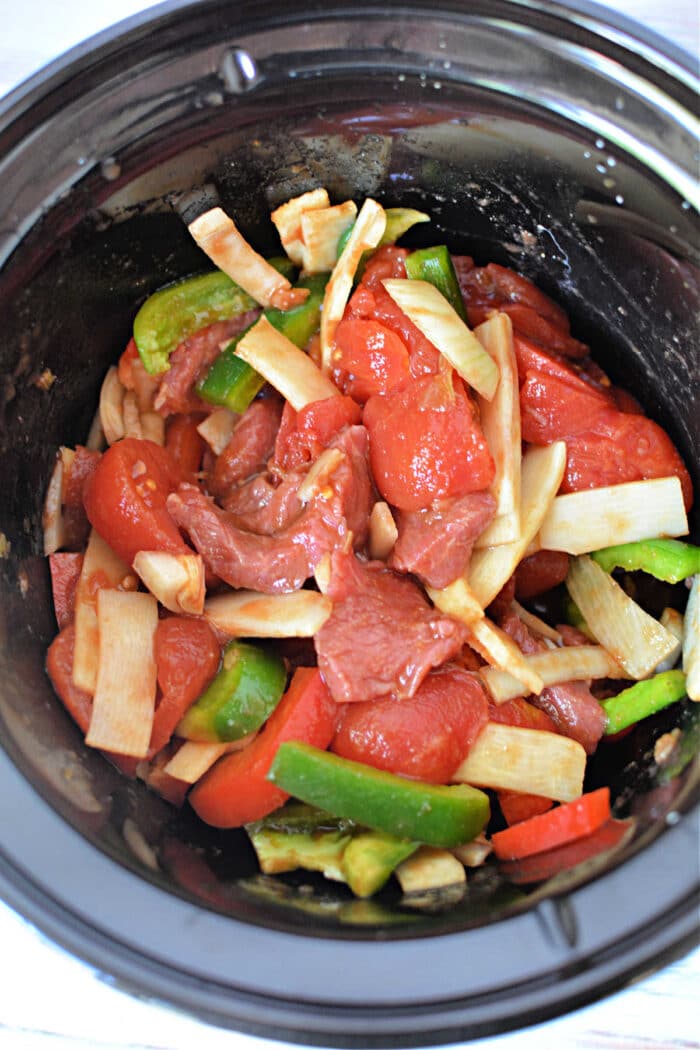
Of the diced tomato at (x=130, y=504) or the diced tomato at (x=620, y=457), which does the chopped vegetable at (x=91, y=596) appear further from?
the diced tomato at (x=620, y=457)

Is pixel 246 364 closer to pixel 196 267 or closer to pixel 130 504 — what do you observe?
pixel 196 267

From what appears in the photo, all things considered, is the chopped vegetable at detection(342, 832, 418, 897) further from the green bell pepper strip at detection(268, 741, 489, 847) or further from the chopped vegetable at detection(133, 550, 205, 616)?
the chopped vegetable at detection(133, 550, 205, 616)

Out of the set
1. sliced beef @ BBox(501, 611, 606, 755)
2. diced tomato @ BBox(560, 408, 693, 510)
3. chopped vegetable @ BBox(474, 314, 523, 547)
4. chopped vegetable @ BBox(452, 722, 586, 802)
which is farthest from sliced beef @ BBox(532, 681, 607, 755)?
diced tomato @ BBox(560, 408, 693, 510)

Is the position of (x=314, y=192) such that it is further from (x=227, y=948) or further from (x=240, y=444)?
(x=227, y=948)

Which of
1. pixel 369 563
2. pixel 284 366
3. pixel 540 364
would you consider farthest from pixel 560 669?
pixel 284 366

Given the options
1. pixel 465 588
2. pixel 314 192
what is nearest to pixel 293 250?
pixel 314 192

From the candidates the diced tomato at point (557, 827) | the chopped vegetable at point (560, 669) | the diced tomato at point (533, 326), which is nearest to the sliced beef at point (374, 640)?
the chopped vegetable at point (560, 669)
